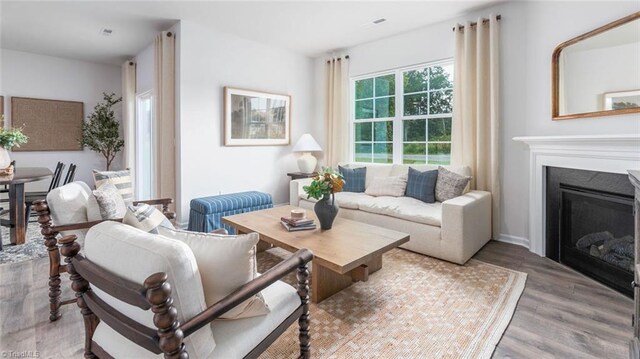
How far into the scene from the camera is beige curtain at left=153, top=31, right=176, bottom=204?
156 inches

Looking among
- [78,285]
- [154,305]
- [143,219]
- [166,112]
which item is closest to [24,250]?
[166,112]

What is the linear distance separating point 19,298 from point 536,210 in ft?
14.1

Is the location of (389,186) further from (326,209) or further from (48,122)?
(48,122)

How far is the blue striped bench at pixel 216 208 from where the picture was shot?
11.3 feet

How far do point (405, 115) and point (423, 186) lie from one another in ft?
4.04

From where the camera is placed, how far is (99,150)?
18.9ft

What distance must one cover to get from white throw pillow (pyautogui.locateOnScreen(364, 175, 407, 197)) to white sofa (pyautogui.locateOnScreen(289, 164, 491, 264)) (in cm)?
10

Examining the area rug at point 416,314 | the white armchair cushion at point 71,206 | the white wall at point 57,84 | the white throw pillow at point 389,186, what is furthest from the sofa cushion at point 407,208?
the white wall at point 57,84

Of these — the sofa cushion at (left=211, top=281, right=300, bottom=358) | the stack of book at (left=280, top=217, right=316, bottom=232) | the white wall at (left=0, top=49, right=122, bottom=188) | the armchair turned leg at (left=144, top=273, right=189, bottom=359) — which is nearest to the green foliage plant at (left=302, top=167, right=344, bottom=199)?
the stack of book at (left=280, top=217, right=316, bottom=232)

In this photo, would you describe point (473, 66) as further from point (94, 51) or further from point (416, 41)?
point (94, 51)

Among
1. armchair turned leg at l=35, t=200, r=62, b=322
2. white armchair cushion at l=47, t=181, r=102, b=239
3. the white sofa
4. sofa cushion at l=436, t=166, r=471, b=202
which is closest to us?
armchair turned leg at l=35, t=200, r=62, b=322

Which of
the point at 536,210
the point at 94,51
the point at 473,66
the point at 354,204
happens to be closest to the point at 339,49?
the point at 473,66

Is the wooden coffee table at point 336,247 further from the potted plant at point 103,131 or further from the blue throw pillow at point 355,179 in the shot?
the potted plant at point 103,131

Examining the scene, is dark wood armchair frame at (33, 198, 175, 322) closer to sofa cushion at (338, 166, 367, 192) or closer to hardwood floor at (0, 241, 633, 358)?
hardwood floor at (0, 241, 633, 358)
